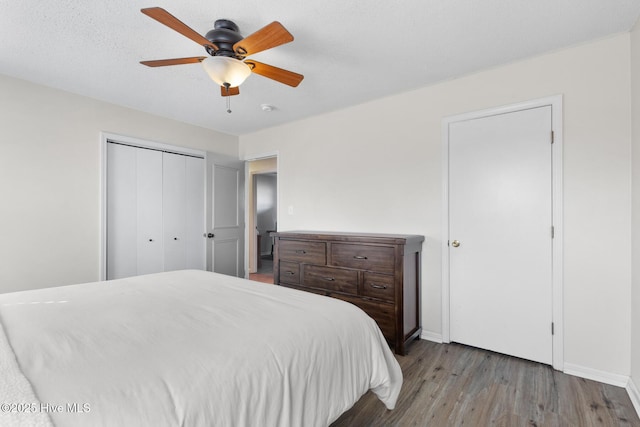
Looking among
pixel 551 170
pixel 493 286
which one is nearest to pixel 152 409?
pixel 493 286

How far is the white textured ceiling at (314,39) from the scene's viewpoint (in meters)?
1.79

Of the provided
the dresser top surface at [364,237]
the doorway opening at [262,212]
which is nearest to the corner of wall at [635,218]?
the dresser top surface at [364,237]

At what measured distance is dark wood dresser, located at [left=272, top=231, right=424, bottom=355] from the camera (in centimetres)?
258

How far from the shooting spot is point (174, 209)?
3889 mm

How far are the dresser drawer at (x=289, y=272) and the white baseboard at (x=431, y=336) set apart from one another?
4.38 feet

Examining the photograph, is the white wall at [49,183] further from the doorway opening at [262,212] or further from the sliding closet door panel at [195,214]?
the doorway opening at [262,212]

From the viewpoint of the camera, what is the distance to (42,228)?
2844 millimetres

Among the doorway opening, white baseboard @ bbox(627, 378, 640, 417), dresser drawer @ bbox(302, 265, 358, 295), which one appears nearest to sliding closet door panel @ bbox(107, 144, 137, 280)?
dresser drawer @ bbox(302, 265, 358, 295)

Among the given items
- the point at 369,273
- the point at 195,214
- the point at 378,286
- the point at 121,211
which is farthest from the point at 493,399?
the point at 121,211

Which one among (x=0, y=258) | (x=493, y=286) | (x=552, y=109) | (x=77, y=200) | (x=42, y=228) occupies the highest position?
(x=552, y=109)

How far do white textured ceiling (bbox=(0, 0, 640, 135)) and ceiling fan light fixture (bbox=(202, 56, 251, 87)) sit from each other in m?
0.28

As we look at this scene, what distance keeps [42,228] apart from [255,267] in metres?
3.73

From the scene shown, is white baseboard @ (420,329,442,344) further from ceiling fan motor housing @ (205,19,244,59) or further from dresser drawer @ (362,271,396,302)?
ceiling fan motor housing @ (205,19,244,59)

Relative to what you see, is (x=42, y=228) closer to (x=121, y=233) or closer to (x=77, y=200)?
(x=77, y=200)
